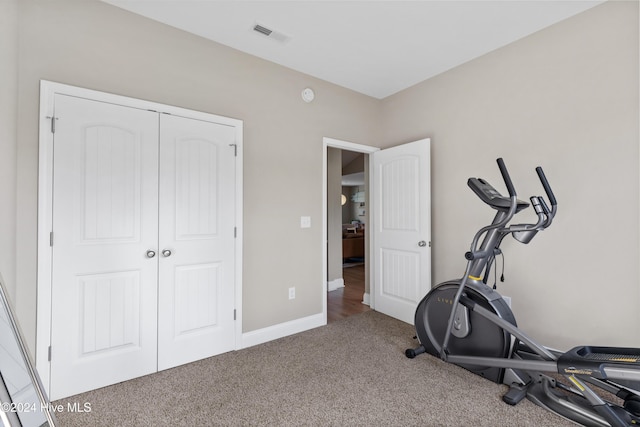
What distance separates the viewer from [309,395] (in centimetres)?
198

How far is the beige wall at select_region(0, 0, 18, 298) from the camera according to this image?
159 centimetres

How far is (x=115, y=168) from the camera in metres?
2.10

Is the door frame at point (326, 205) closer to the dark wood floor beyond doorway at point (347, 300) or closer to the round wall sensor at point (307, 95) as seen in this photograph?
the dark wood floor beyond doorway at point (347, 300)

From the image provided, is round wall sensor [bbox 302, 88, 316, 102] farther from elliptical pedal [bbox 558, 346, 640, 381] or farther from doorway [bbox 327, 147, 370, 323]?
elliptical pedal [bbox 558, 346, 640, 381]

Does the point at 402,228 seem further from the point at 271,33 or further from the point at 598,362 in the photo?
the point at 271,33

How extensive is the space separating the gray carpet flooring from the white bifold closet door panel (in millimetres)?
212

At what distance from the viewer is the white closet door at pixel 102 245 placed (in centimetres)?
193

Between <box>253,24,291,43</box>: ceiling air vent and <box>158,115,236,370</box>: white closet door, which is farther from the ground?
<box>253,24,291,43</box>: ceiling air vent

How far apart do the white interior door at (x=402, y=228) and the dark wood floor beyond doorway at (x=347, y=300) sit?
33 cm

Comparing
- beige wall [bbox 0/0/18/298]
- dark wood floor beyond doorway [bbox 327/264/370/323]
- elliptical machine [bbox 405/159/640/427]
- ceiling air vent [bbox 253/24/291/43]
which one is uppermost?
ceiling air vent [bbox 253/24/291/43]

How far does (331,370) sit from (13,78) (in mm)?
2836

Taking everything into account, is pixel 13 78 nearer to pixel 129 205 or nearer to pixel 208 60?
pixel 129 205

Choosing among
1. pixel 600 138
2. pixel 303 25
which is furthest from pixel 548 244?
pixel 303 25

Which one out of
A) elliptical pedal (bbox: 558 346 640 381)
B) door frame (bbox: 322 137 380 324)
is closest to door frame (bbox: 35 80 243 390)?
door frame (bbox: 322 137 380 324)
